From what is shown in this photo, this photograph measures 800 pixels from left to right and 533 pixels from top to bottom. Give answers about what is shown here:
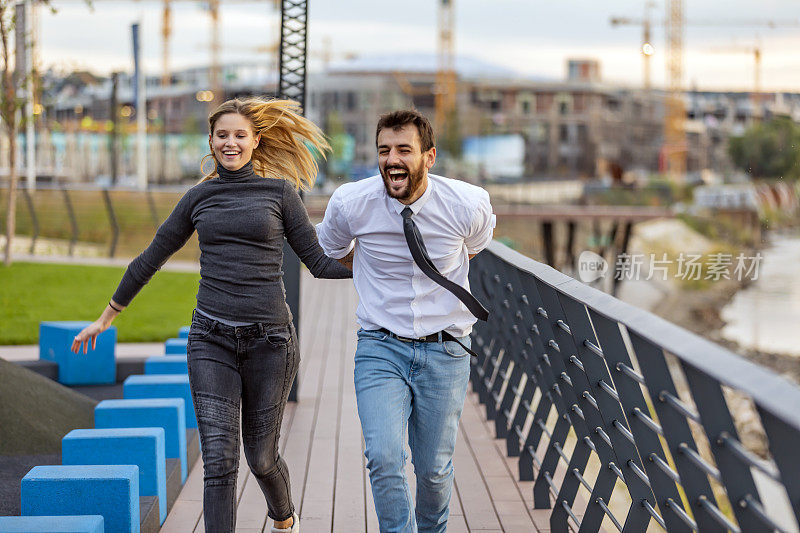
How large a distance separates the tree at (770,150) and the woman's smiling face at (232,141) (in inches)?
3024

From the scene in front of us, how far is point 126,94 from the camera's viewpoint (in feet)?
357

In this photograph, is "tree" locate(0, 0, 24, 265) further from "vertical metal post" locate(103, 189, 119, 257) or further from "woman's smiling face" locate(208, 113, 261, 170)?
"woman's smiling face" locate(208, 113, 261, 170)

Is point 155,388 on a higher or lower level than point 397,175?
lower

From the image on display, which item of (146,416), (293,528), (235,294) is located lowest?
(293,528)

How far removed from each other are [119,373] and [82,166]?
5238 centimetres

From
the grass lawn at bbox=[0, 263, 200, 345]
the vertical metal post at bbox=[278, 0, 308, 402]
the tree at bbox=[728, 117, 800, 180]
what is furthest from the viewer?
the tree at bbox=[728, 117, 800, 180]

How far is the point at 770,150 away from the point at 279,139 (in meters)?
95.1

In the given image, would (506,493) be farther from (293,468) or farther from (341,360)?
(341,360)

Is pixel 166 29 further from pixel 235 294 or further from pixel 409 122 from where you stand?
pixel 409 122

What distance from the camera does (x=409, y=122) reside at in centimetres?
339

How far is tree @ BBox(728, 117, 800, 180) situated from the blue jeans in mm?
76867

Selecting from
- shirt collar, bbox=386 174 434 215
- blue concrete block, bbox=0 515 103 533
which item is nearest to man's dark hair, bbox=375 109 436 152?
shirt collar, bbox=386 174 434 215

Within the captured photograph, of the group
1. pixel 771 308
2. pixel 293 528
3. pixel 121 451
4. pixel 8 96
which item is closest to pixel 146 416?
pixel 121 451

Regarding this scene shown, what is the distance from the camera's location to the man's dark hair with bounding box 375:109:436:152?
3391 mm
